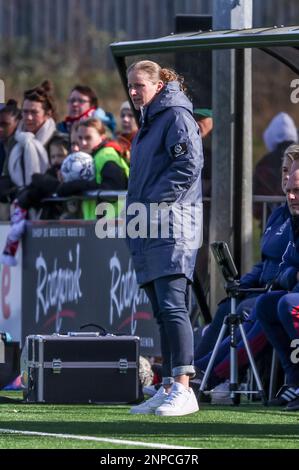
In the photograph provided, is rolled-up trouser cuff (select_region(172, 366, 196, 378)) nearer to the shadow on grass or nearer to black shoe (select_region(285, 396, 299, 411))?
the shadow on grass

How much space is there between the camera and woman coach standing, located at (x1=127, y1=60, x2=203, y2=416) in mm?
9578

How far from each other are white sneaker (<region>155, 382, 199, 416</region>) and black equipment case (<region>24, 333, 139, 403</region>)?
3.99 ft

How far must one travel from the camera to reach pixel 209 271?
1281 cm

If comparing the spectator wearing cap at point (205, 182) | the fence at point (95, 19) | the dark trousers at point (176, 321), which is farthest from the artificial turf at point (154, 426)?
the fence at point (95, 19)

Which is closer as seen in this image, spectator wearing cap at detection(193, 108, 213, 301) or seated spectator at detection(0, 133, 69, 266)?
spectator wearing cap at detection(193, 108, 213, 301)

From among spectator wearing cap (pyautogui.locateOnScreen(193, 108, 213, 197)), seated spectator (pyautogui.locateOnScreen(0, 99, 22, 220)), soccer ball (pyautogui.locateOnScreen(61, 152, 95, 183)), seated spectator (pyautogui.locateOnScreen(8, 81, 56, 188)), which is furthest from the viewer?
seated spectator (pyautogui.locateOnScreen(0, 99, 22, 220))

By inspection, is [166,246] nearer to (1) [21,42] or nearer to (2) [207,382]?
(2) [207,382]

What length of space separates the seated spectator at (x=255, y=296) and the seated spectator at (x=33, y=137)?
3.77 metres

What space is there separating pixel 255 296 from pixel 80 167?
3.04 meters

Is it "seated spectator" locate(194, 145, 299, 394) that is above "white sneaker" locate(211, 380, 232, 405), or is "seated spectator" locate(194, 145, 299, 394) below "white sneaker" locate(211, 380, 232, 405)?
above

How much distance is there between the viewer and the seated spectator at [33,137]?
14.8 metres

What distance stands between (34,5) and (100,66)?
6.25 ft

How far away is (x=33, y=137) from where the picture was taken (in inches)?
587

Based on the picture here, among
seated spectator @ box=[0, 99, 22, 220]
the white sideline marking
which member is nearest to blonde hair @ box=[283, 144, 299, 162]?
the white sideline marking
